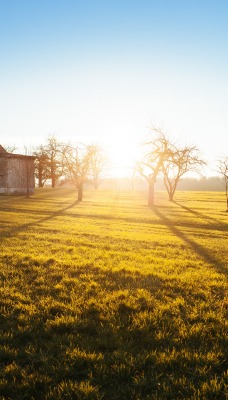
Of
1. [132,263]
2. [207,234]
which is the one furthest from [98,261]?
[207,234]

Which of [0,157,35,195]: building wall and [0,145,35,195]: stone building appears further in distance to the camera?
[0,157,35,195]: building wall

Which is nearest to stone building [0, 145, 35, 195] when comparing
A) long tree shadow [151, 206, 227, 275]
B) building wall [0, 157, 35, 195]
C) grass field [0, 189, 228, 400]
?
building wall [0, 157, 35, 195]

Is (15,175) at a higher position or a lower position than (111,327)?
higher

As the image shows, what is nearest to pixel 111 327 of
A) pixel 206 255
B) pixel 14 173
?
pixel 206 255

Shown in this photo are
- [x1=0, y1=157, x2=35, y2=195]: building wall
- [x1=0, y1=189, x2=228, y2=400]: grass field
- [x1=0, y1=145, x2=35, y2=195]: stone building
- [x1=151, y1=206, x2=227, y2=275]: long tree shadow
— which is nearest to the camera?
[x1=0, y1=189, x2=228, y2=400]: grass field

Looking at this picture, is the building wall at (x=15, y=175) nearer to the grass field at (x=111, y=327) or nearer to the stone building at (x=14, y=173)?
the stone building at (x=14, y=173)

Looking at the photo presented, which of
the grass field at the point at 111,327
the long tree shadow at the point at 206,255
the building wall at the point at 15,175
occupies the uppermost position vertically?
the building wall at the point at 15,175

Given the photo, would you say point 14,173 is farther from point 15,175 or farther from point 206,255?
point 206,255

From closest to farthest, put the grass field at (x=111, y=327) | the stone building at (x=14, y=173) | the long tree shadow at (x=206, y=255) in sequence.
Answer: the grass field at (x=111, y=327) → the long tree shadow at (x=206, y=255) → the stone building at (x=14, y=173)

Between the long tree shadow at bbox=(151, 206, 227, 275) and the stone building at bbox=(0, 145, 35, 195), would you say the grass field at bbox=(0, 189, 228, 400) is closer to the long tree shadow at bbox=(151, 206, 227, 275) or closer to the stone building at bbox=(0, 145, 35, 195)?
the long tree shadow at bbox=(151, 206, 227, 275)

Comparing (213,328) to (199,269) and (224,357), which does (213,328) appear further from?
(199,269)

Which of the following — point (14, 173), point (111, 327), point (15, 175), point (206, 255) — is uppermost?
point (14, 173)

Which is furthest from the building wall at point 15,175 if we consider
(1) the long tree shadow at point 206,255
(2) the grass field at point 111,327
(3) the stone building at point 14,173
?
(2) the grass field at point 111,327

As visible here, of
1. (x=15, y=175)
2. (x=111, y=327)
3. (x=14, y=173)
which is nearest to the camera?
(x=111, y=327)
